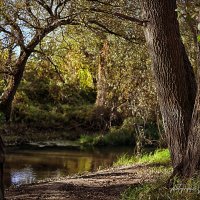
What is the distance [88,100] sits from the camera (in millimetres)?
33250

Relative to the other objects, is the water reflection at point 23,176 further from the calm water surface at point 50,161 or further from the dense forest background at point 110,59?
the dense forest background at point 110,59

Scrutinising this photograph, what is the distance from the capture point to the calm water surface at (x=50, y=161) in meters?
15.8

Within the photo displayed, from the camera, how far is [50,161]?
19.0 metres

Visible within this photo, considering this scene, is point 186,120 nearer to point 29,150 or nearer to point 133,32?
point 133,32

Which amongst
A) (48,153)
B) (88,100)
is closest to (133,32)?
(48,153)

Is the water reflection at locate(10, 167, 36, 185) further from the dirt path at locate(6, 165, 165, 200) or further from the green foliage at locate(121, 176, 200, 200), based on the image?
the green foliage at locate(121, 176, 200, 200)

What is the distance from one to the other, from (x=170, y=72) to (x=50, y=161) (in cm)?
1157

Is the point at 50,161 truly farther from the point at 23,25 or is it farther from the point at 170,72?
the point at 170,72

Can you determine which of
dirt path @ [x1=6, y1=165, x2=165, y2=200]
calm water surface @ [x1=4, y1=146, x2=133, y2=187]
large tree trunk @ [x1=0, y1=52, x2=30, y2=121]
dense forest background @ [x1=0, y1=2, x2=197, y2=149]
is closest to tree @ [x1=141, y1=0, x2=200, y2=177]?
dirt path @ [x1=6, y1=165, x2=165, y2=200]

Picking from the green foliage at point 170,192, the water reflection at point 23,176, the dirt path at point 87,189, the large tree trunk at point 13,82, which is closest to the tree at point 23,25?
the large tree trunk at point 13,82

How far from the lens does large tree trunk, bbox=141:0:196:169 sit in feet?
27.1

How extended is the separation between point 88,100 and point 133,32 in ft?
60.8

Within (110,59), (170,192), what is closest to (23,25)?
(110,59)

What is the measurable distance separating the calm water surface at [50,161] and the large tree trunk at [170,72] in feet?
23.0
